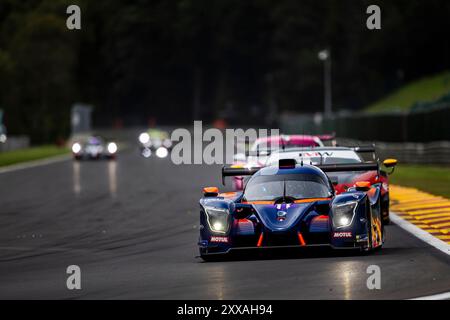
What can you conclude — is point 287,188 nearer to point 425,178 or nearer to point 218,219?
point 218,219

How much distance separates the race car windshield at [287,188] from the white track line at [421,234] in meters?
1.77

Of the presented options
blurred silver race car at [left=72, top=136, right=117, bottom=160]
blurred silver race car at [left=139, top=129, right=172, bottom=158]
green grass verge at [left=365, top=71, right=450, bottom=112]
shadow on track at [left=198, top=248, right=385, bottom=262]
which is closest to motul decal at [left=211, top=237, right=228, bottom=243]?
shadow on track at [left=198, top=248, right=385, bottom=262]

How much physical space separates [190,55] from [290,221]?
525 ft

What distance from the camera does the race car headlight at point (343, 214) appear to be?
578 inches

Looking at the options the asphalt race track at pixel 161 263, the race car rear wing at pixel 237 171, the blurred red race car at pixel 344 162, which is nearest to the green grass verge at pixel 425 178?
the blurred red race car at pixel 344 162

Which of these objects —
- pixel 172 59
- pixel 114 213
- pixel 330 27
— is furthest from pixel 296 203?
pixel 172 59

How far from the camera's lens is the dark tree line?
131500 mm

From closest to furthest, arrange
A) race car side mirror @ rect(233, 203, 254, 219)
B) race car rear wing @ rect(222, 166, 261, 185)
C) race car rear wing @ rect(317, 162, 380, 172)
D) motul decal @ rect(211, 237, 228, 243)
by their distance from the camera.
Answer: motul decal @ rect(211, 237, 228, 243), race car side mirror @ rect(233, 203, 254, 219), race car rear wing @ rect(222, 166, 261, 185), race car rear wing @ rect(317, 162, 380, 172)

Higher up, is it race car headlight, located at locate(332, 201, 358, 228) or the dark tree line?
the dark tree line

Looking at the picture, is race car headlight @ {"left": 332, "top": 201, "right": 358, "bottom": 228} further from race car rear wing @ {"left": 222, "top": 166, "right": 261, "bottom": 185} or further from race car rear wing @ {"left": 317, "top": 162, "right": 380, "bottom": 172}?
race car rear wing @ {"left": 317, "top": 162, "right": 380, "bottom": 172}

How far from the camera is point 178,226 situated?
808 inches

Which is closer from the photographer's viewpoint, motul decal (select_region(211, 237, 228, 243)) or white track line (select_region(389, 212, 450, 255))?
motul decal (select_region(211, 237, 228, 243))

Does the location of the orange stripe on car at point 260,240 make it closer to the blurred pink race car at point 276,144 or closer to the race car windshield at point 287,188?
the race car windshield at point 287,188

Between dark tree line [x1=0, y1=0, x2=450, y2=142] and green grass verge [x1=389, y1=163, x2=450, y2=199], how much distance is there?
79577mm
